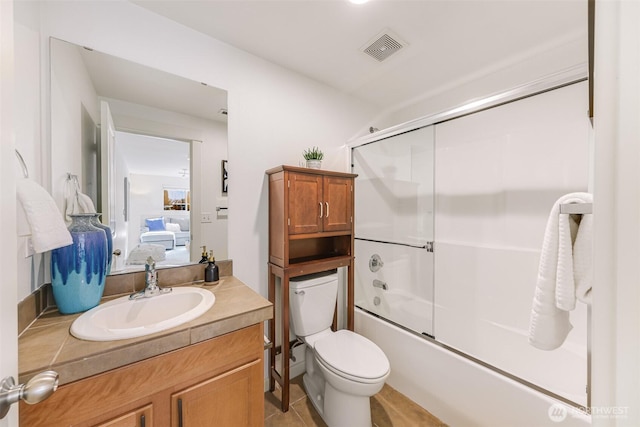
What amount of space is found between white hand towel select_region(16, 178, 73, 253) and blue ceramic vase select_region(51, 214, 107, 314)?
0.20m

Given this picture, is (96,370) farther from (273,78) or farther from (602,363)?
(273,78)

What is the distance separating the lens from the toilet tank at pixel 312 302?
1709 mm

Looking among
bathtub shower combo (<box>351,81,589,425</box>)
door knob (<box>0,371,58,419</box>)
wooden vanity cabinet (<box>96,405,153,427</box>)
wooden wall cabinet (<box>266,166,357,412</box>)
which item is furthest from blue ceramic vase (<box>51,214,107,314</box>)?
bathtub shower combo (<box>351,81,589,425</box>)

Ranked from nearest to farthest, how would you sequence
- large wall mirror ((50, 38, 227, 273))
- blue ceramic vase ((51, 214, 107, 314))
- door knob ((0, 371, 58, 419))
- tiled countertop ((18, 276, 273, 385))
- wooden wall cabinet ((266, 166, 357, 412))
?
door knob ((0, 371, 58, 419)) < tiled countertop ((18, 276, 273, 385)) < blue ceramic vase ((51, 214, 107, 314)) < large wall mirror ((50, 38, 227, 273)) < wooden wall cabinet ((266, 166, 357, 412))

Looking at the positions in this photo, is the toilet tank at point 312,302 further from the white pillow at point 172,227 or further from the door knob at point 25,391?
the door knob at point 25,391

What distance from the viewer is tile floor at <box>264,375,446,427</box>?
1.51m

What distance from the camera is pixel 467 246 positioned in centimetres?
222

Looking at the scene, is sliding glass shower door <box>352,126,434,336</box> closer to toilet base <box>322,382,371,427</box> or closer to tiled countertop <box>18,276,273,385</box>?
toilet base <box>322,382,371,427</box>

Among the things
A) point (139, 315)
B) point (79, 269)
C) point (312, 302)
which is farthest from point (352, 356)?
point (79, 269)

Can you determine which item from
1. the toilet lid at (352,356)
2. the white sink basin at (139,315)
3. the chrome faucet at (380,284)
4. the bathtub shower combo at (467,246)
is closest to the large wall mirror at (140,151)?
the white sink basin at (139,315)

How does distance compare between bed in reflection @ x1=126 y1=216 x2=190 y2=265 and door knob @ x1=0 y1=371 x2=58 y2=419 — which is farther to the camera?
bed in reflection @ x1=126 y1=216 x2=190 y2=265

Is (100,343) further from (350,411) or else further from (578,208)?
(578,208)

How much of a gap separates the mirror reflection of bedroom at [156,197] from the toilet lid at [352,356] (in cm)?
104

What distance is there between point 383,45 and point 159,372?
214cm
